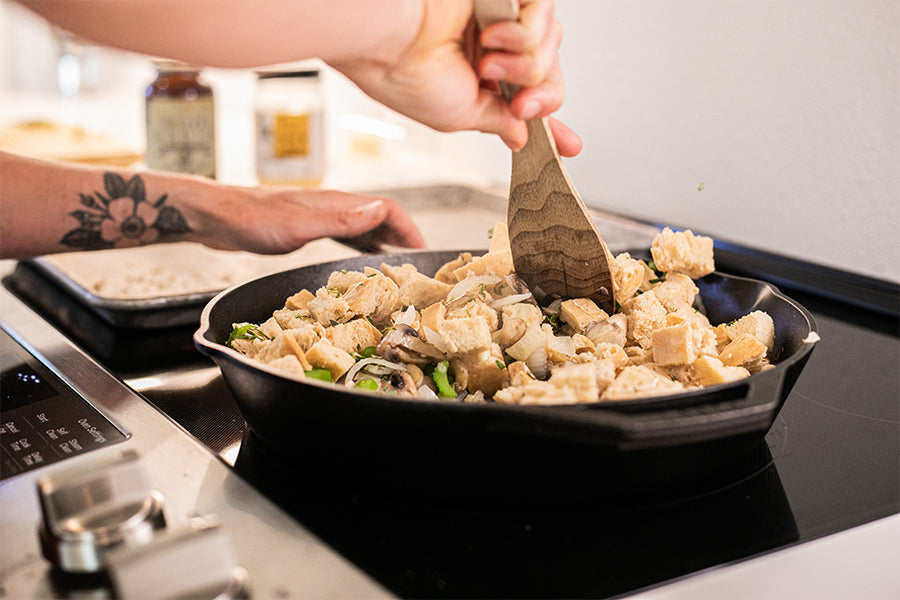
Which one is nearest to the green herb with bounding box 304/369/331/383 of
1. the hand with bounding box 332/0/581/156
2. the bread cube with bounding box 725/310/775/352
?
the hand with bounding box 332/0/581/156

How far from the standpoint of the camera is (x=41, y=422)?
34.2 inches

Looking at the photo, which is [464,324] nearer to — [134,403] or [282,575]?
[282,575]

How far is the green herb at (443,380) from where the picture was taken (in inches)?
32.1

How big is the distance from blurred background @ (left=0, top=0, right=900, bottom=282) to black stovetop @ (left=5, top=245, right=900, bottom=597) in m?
0.48

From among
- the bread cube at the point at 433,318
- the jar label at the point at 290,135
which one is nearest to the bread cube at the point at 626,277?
the bread cube at the point at 433,318

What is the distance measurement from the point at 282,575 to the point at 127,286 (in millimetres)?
876

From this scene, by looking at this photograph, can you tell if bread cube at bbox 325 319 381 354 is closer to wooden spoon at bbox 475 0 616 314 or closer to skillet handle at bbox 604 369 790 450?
wooden spoon at bbox 475 0 616 314

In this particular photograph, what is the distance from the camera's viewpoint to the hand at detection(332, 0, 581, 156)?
0.84 meters

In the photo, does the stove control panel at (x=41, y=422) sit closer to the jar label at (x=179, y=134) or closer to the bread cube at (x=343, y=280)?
the bread cube at (x=343, y=280)

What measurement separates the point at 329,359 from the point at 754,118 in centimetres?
94

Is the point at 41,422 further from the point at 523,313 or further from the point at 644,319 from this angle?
the point at 644,319

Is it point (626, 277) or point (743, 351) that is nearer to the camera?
point (743, 351)

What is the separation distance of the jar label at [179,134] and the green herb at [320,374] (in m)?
1.38

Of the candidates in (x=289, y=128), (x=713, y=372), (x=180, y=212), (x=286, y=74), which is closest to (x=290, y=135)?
(x=289, y=128)
